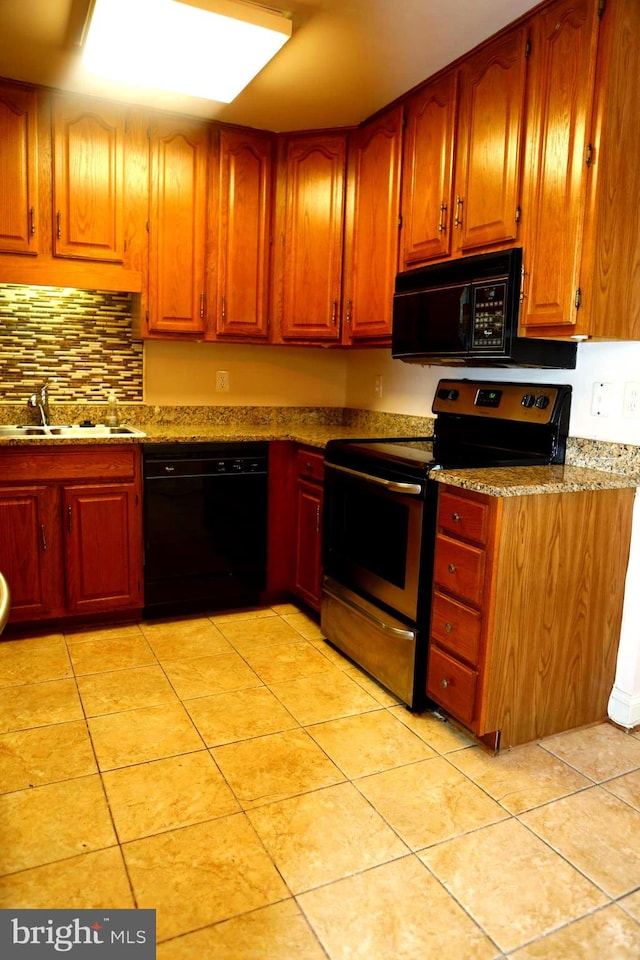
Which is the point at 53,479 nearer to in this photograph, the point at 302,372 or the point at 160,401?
the point at 160,401

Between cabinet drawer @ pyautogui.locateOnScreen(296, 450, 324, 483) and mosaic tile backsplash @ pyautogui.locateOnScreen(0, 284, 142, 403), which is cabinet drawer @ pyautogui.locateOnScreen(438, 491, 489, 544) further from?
mosaic tile backsplash @ pyautogui.locateOnScreen(0, 284, 142, 403)

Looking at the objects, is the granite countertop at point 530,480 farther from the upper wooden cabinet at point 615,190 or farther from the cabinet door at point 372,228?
the cabinet door at point 372,228

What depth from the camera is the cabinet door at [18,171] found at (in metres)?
2.88

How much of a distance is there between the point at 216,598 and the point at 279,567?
353 mm

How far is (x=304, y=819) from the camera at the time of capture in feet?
6.05

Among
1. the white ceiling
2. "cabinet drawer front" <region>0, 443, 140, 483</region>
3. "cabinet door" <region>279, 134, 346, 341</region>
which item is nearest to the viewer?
the white ceiling

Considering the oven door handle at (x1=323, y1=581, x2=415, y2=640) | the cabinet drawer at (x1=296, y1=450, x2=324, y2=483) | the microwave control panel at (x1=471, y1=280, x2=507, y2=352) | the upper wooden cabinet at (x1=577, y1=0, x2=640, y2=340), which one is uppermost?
the upper wooden cabinet at (x1=577, y1=0, x2=640, y2=340)

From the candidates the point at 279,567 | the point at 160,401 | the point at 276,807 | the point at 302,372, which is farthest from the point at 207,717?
the point at 302,372

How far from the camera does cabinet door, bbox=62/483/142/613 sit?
3014mm

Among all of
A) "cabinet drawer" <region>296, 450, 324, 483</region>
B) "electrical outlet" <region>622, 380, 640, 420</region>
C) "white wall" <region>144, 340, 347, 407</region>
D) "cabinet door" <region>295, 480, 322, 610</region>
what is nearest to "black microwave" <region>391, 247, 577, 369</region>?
"electrical outlet" <region>622, 380, 640, 420</region>

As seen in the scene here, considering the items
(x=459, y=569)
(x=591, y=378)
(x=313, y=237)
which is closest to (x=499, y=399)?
(x=591, y=378)

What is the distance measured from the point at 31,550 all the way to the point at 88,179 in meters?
1.66

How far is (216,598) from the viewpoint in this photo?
3359 millimetres

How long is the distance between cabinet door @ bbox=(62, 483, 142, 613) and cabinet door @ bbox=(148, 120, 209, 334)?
0.83 meters
